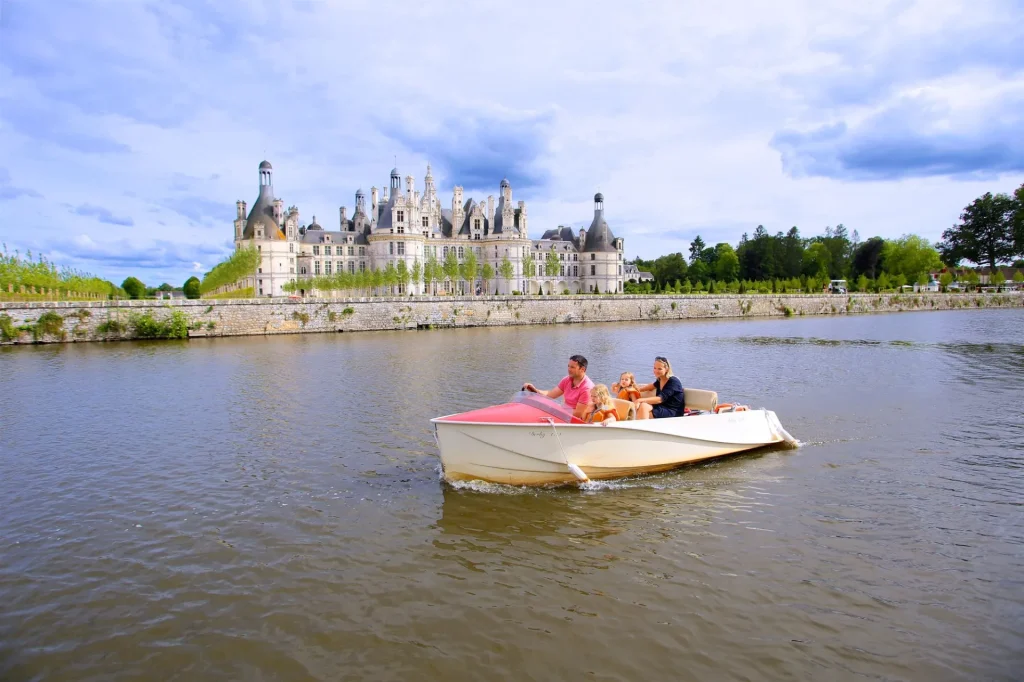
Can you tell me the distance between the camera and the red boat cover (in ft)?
33.8

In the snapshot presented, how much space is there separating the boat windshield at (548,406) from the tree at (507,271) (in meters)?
78.4

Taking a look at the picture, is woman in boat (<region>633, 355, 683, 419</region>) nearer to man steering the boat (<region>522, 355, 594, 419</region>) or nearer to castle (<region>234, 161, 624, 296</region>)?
man steering the boat (<region>522, 355, 594, 419</region>)

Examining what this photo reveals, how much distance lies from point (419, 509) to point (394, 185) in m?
84.9

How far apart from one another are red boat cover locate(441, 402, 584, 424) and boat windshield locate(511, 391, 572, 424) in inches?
0.7

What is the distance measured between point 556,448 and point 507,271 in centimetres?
7939

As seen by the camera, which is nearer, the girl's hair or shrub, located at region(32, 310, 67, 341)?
the girl's hair

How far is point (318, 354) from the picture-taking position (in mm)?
33250

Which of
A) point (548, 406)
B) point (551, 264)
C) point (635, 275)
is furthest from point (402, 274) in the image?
point (548, 406)

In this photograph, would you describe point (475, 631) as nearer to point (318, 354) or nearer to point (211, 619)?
point (211, 619)

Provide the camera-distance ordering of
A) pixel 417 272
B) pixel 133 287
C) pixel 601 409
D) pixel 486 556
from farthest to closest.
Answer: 1. pixel 133 287
2. pixel 417 272
3. pixel 601 409
4. pixel 486 556

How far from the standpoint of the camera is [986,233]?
4235 inches

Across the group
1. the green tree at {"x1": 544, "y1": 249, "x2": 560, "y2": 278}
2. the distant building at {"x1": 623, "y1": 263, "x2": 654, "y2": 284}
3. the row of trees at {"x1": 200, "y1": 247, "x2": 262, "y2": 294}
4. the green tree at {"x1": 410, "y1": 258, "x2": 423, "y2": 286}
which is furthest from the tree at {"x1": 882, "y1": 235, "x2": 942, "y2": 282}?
the row of trees at {"x1": 200, "y1": 247, "x2": 262, "y2": 294}

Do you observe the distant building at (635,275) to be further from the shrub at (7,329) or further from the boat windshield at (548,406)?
the boat windshield at (548,406)

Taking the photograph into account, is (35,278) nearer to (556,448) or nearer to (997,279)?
(556,448)
